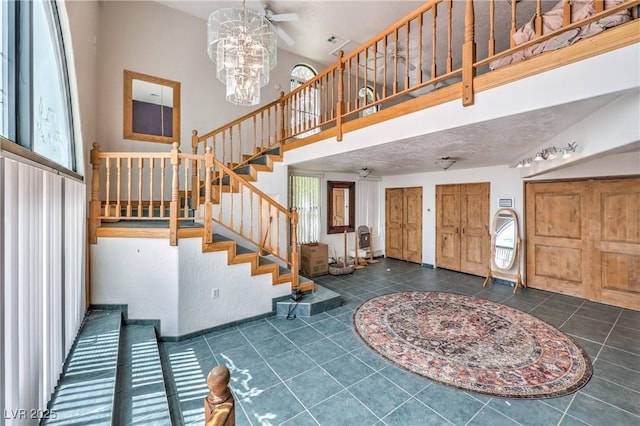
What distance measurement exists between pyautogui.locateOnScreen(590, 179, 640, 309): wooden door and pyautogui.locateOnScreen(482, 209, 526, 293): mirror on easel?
3.35 ft

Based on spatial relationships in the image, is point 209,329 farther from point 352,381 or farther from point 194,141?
point 194,141

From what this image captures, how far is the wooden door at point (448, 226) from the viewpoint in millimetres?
6176

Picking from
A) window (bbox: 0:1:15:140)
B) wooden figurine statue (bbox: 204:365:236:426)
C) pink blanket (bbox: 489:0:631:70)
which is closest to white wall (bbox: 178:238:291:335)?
window (bbox: 0:1:15:140)

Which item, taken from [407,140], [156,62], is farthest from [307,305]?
[156,62]

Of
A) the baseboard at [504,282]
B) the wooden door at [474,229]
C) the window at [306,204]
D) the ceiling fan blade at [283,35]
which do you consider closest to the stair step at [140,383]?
the window at [306,204]

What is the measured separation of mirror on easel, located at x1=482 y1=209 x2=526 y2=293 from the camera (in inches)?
199

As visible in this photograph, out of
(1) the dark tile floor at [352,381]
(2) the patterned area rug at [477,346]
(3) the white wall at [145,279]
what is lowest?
(1) the dark tile floor at [352,381]

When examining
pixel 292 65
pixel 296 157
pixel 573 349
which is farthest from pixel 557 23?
pixel 292 65

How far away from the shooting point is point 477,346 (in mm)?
2951

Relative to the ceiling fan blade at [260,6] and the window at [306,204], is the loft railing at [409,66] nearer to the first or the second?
the ceiling fan blade at [260,6]

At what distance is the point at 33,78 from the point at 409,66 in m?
4.28

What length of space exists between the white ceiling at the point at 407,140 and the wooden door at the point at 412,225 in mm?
1768

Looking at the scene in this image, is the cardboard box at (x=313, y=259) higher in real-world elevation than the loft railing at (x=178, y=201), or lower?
lower

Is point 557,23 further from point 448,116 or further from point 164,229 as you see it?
point 164,229
